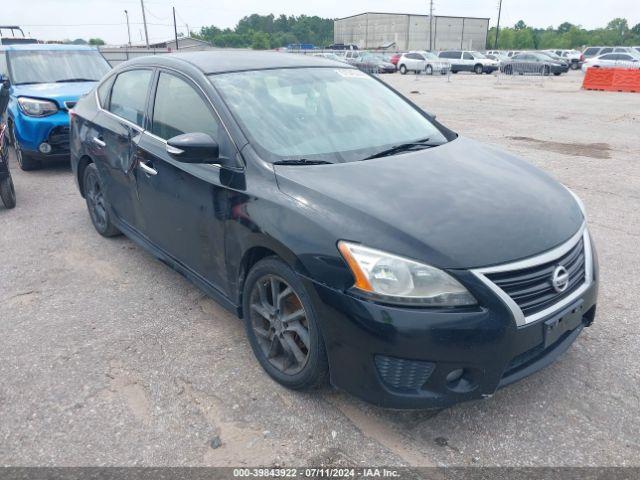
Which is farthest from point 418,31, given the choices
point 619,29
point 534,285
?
point 534,285

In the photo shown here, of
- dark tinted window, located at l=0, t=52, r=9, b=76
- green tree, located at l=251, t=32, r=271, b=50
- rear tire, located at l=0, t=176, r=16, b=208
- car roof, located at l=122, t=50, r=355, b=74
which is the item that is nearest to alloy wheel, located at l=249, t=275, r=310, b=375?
car roof, located at l=122, t=50, r=355, b=74

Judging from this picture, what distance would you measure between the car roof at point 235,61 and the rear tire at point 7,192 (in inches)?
110

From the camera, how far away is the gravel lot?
2.49 metres

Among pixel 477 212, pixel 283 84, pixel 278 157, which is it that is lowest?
pixel 477 212

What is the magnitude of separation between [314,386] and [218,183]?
4.03 feet

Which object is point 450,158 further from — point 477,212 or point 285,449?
point 285,449

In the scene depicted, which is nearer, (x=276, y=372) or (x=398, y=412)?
(x=398, y=412)

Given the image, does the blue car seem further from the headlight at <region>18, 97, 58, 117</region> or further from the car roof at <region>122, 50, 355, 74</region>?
the car roof at <region>122, 50, 355, 74</region>

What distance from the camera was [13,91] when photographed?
8.05m

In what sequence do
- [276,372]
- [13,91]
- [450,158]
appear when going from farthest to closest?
[13,91] → [450,158] → [276,372]

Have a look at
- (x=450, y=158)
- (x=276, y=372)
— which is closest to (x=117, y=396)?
(x=276, y=372)

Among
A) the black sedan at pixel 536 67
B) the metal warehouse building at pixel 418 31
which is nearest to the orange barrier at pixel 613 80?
the black sedan at pixel 536 67

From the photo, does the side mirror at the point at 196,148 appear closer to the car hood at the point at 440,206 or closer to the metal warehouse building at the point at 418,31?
the car hood at the point at 440,206

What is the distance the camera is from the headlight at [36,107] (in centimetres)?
747
